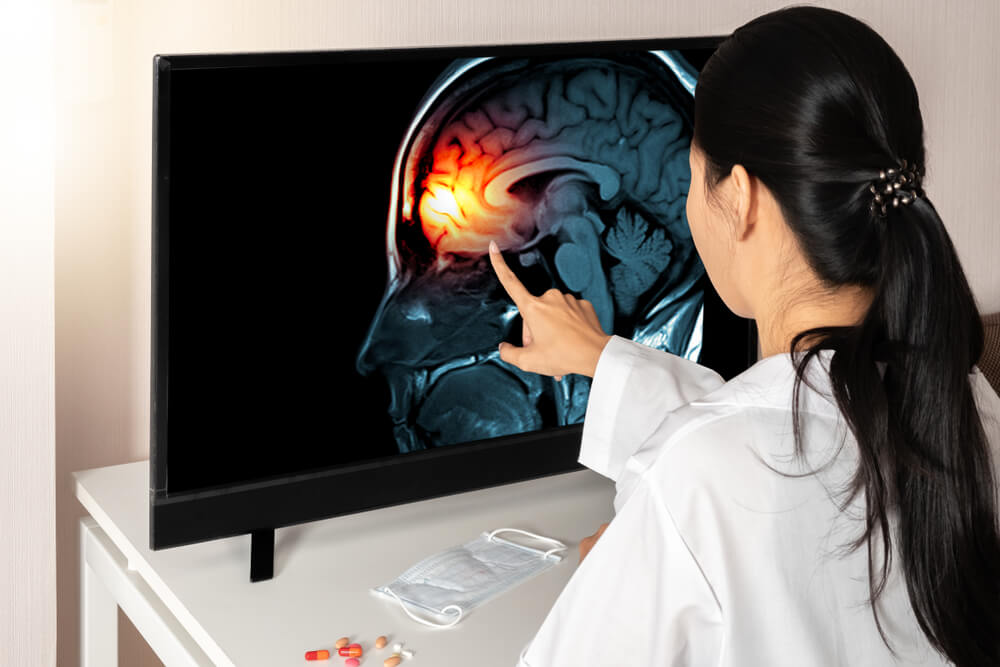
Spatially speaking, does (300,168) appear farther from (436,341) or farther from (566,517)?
(566,517)

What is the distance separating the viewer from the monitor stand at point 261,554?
1.29 metres

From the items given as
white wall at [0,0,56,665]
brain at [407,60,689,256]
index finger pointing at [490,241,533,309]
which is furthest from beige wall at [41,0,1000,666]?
index finger pointing at [490,241,533,309]

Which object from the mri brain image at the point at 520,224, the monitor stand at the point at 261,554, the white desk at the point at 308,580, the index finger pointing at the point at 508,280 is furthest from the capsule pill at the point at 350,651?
the index finger pointing at the point at 508,280

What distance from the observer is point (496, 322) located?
142 cm

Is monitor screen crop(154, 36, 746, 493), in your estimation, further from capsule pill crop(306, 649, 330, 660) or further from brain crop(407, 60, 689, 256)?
capsule pill crop(306, 649, 330, 660)

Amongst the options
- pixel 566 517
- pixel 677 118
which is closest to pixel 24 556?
pixel 566 517

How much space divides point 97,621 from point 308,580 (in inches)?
15.9

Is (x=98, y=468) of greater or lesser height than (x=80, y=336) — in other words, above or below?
below

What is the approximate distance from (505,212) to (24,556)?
0.76 m

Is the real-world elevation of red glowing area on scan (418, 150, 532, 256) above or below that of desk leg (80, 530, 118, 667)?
Result: above

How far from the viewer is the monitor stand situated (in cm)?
129

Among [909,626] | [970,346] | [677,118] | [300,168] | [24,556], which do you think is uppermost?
[677,118]

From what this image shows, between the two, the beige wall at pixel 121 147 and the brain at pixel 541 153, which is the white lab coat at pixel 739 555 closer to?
the brain at pixel 541 153

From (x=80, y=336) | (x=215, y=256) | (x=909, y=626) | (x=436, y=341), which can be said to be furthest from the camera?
(x=80, y=336)
